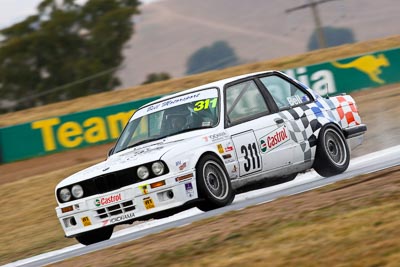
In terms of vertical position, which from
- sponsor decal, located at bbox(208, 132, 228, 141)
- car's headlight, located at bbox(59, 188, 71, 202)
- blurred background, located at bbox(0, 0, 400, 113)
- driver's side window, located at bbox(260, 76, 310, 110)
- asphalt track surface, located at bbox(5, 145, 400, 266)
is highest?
blurred background, located at bbox(0, 0, 400, 113)

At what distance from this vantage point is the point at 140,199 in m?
8.75

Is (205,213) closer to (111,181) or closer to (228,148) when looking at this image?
(228,148)

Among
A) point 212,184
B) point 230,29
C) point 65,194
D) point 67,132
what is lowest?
point 212,184

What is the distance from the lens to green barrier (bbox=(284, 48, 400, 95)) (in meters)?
25.1

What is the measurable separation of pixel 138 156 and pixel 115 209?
1.96 ft

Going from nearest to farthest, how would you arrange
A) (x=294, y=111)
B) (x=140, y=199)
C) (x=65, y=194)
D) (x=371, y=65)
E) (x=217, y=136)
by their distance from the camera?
(x=140, y=199)
(x=65, y=194)
(x=217, y=136)
(x=294, y=111)
(x=371, y=65)

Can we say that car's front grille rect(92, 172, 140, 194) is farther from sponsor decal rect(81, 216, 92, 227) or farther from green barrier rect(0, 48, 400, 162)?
green barrier rect(0, 48, 400, 162)

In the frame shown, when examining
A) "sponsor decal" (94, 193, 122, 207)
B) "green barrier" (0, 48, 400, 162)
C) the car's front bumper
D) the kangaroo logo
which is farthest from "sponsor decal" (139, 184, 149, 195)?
the kangaroo logo

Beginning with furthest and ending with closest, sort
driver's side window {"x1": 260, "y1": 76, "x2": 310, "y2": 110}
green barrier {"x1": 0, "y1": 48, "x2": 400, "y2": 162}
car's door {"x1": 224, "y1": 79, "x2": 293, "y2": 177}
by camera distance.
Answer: green barrier {"x1": 0, "y1": 48, "x2": 400, "y2": 162} → driver's side window {"x1": 260, "y1": 76, "x2": 310, "y2": 110} → car's door {"x1": 224, "y1": 79, "x2": 293, "y2": 177}

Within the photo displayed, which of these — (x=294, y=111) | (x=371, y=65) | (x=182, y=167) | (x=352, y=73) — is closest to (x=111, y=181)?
(x=182, y=167)

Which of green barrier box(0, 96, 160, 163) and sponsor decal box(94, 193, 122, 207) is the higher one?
green barrier box(0, 96, 160, 163)

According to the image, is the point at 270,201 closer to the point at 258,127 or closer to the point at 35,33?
the point at 258,127

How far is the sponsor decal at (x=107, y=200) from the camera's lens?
883cm

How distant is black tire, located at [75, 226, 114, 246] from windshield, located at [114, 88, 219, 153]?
100 cm
